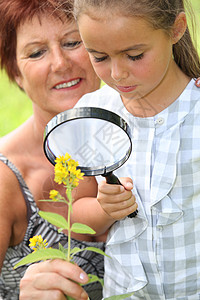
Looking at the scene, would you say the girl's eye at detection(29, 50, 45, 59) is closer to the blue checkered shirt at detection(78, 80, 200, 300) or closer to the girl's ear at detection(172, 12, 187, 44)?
the blue checkered shirt at detection(78, 80, 200, 300)

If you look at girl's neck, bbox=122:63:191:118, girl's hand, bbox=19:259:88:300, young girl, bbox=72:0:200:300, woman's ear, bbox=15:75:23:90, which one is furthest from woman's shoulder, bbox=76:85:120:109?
girl's hand, bbox=19:259:88:300

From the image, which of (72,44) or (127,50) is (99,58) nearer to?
(127,50)

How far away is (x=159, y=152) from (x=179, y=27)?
1.43ft

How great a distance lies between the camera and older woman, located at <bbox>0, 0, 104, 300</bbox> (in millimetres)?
2086

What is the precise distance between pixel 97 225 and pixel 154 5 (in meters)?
0.93

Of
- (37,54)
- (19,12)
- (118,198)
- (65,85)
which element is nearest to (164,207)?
(118,198)

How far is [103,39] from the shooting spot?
60.6 inches

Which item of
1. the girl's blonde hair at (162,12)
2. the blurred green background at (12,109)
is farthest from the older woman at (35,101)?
the blurred green background at (12,109)

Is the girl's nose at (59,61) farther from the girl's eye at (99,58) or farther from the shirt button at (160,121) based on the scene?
the shirt button at (160,121)

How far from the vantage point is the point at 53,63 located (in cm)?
208

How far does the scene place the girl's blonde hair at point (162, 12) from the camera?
152 centimetres

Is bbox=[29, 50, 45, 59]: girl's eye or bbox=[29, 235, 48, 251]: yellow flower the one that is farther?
bbox=[29, 50, 45, 59]: girl's eye

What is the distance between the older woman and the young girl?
299mm

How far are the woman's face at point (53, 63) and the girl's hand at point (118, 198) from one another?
59 centimetres
